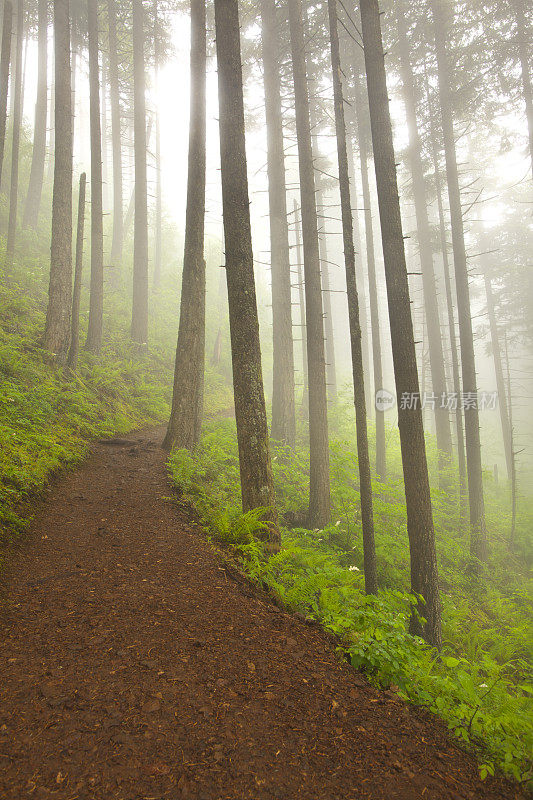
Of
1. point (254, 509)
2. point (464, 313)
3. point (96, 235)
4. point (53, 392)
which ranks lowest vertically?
point (254, 509)

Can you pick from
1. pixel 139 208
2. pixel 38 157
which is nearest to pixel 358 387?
pixel 139 208

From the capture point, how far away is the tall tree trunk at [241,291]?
5.51 meters

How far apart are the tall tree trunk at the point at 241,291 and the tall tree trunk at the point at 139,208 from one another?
11928mm

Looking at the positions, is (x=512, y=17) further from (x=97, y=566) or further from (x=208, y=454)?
(x=97, y=566)

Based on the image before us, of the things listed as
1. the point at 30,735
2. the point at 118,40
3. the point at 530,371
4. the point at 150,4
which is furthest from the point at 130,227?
the point at 530,371

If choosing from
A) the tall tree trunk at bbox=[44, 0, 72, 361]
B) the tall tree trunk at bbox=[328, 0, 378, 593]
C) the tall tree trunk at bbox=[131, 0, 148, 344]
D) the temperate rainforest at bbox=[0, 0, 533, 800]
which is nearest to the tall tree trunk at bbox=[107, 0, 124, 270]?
the temperate rainforest at bbox=[0, 0, 533, 800]

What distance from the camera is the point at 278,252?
494 inches

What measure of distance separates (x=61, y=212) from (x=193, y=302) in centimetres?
583

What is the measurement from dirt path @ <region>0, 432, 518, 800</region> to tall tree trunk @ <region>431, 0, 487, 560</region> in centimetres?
991

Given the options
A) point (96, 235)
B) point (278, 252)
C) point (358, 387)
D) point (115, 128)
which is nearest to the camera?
point (358, 387)

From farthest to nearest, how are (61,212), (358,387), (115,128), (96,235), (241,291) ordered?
1. (115,128)
2. (96,235)
3. (61,212)
4. (358,387)
5. (241,291)

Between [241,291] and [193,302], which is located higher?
[193,302]

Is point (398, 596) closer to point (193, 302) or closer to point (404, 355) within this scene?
point (404, 355)

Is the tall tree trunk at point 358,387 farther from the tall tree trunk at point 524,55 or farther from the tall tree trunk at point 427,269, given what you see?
the tall tree trunk at point 524,55
